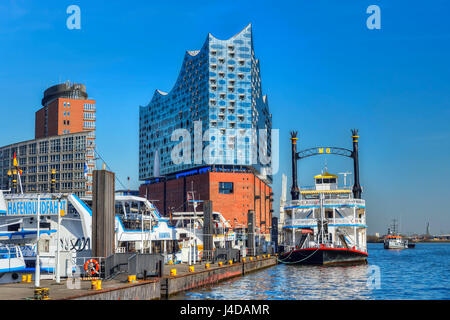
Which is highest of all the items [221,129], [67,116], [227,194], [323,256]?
[67,116]

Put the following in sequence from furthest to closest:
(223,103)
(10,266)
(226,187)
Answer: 1. (223,103)
2. (226,187)
3. (10,266)

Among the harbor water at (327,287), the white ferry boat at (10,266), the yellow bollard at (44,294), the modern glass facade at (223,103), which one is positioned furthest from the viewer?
the modern glass facade at (223,103)

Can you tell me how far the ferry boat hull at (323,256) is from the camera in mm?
69812

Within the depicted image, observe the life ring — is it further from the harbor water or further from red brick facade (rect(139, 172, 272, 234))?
red brick facade (rect(139, 172, 272, 234))

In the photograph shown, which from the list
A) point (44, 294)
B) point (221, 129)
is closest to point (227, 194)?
point (221, 129)

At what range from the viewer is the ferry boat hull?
69812 mm

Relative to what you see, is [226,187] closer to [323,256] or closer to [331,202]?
[331,202]

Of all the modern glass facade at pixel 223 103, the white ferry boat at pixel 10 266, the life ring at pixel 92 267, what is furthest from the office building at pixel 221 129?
the life ring at pixel 92 267

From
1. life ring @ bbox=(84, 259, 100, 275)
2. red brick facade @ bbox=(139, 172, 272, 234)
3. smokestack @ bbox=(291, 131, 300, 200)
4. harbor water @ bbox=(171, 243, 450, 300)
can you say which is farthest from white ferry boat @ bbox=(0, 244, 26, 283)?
red brick facade @ bbox=(139, 172, 272, 234)

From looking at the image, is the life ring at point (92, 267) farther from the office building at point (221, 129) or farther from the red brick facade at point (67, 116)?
the red brick facade at point (67, 116)

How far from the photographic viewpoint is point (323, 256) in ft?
228
